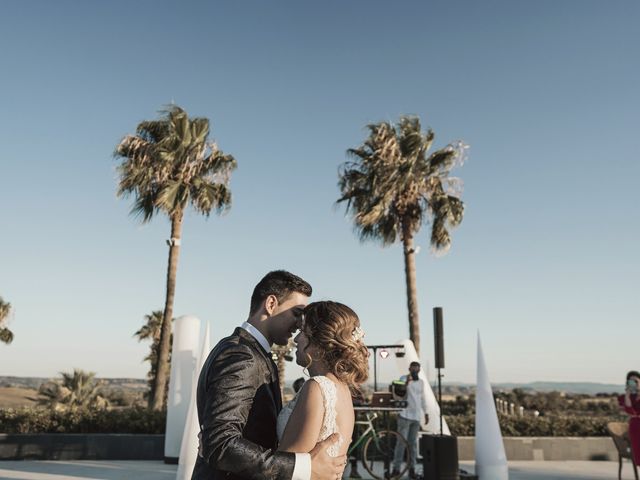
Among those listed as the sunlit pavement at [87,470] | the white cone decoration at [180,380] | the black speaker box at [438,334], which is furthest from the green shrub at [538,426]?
the sunlit pavement at [87,470]

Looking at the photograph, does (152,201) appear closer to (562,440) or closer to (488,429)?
(488,429)

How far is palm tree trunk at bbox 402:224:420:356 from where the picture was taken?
15695mm

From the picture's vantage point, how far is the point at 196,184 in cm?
→ 1727

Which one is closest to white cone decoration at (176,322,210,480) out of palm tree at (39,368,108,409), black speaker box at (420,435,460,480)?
black speaker box at (420,435,460,480)

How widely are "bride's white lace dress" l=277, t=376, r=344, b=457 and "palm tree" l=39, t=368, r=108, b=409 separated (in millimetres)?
35974

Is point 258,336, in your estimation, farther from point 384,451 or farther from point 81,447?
point 81,447

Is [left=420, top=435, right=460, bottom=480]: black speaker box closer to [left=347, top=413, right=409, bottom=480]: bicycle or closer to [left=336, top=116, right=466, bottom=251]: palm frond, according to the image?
[left=347, top=413, right=409, bottom=480]: bicycle

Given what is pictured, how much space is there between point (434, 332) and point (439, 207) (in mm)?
8507

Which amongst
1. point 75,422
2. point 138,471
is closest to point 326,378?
point 138,471

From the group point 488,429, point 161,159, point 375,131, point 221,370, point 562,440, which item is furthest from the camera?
point 375,131

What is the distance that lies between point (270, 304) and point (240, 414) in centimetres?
51

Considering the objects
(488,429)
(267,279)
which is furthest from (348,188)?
(267,279)

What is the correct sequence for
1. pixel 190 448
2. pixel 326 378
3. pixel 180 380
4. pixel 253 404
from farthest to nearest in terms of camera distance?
pixel 180 380 → pixel 190 448 → pixel 326 378 → pixel 253 404

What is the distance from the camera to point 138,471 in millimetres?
10188
